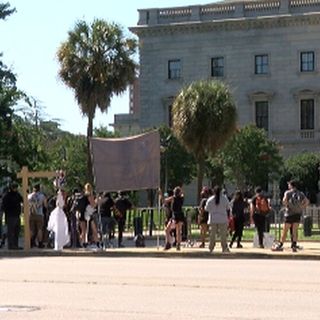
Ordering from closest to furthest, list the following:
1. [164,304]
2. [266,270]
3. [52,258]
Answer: [164,304]
[266,270]
[52,258]

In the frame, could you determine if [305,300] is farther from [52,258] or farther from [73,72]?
[73,72]

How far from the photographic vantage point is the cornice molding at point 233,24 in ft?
232

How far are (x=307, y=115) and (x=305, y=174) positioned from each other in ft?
31.4

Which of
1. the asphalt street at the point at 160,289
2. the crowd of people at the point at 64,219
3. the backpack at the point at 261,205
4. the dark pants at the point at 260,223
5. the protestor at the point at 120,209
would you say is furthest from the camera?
the protestor at the point at 120,209

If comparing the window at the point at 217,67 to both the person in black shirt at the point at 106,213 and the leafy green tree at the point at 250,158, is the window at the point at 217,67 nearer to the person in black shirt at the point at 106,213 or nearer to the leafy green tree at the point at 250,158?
the leafy green tree at the point at 250,158

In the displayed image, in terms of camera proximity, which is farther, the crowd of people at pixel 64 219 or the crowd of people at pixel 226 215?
the crowd of people at pixel 64 219

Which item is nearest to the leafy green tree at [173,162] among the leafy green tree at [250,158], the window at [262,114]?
the leafy green tree at [250,158]

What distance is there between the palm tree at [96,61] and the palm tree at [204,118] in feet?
9.39

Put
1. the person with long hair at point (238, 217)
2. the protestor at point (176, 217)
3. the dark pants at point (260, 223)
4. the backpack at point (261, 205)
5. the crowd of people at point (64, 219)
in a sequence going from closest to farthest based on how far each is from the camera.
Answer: the protestor at point (176, 217) → the crowd of people at point (64, 219) → the dark pants at point (260, 223) → the backpack at point (261, 205) → the person with long hair at point (238, 217)

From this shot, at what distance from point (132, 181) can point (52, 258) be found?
2.97 meters

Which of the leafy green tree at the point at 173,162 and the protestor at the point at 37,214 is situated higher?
the leafy green tree at the point at 173,162

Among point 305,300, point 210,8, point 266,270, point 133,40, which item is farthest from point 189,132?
point 210,8

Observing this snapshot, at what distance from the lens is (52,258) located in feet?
79.2

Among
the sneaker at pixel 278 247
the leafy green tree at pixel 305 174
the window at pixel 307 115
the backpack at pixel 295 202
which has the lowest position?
the sneaker at pixel 278 247
